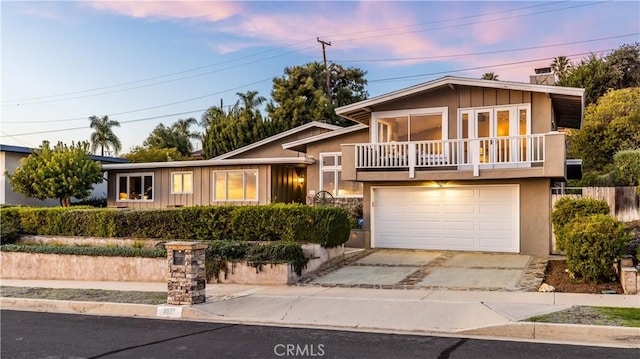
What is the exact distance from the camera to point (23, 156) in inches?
1064

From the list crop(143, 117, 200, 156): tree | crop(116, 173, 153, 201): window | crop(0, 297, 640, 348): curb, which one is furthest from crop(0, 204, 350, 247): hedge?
crop(143, 117, 200, 156): tree

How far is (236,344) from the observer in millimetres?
7676

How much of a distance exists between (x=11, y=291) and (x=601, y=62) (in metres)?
36.9

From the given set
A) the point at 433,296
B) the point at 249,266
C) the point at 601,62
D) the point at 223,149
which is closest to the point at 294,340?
the point at 433,296

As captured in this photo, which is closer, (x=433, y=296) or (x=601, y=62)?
(x=433, y=296)

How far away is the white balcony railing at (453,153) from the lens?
1647 cm

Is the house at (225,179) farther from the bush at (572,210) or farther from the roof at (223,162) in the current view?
the bush at (572,210)

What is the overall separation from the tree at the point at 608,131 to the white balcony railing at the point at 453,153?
1387cm

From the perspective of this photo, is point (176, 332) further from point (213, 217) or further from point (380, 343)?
point (213, 217)

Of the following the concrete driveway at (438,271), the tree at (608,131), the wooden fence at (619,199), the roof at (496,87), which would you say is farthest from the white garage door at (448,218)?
the tree at (608,131)

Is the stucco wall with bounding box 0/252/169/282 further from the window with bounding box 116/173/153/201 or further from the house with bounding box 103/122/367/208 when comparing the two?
the window with bounding box 116/173/153/201

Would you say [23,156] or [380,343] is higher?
[23,156]

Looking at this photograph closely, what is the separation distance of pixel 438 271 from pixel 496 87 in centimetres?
671

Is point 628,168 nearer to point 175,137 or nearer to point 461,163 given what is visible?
point 461,163
